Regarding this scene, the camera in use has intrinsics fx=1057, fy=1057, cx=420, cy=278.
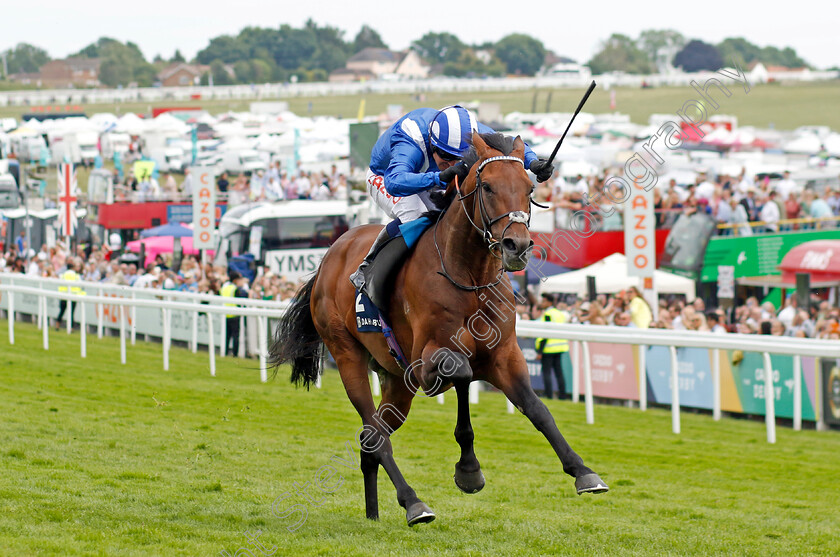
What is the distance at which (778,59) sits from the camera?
355 ft

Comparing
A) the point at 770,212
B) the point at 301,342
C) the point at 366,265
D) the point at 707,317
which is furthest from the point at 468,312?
the point at 770,212

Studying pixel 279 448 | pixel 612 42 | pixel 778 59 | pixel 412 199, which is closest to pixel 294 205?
pixel 279 448

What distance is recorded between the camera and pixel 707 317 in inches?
438

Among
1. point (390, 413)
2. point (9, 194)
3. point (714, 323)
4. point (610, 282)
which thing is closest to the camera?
point (390, 413)

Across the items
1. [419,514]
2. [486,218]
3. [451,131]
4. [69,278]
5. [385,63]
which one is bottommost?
[419,514]

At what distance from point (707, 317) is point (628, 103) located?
166 ft

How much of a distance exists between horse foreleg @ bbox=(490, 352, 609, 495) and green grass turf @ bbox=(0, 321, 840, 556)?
0.53 metres

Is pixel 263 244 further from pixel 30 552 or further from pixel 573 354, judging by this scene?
pixel 30 552

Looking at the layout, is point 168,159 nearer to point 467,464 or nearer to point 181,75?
point 467,464

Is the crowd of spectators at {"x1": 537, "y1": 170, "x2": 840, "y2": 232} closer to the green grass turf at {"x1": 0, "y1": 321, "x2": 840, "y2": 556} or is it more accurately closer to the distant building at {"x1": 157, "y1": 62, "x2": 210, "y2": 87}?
the green grass turf at {"x1": 0, "y1": 321, "x2": 840, "y2": 556}

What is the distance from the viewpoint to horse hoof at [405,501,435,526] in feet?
15.5

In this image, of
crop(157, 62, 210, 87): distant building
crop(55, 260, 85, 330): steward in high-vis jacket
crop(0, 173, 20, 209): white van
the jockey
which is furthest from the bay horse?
crop(157, 62, 210, 87): distant building

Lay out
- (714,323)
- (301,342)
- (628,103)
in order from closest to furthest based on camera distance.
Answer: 1. (301,342)
2. (714,323)
3. (628,103)

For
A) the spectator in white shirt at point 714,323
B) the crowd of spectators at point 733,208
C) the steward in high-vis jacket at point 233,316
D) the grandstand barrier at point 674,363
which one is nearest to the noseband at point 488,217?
the grandstand barrier at point 674,363
